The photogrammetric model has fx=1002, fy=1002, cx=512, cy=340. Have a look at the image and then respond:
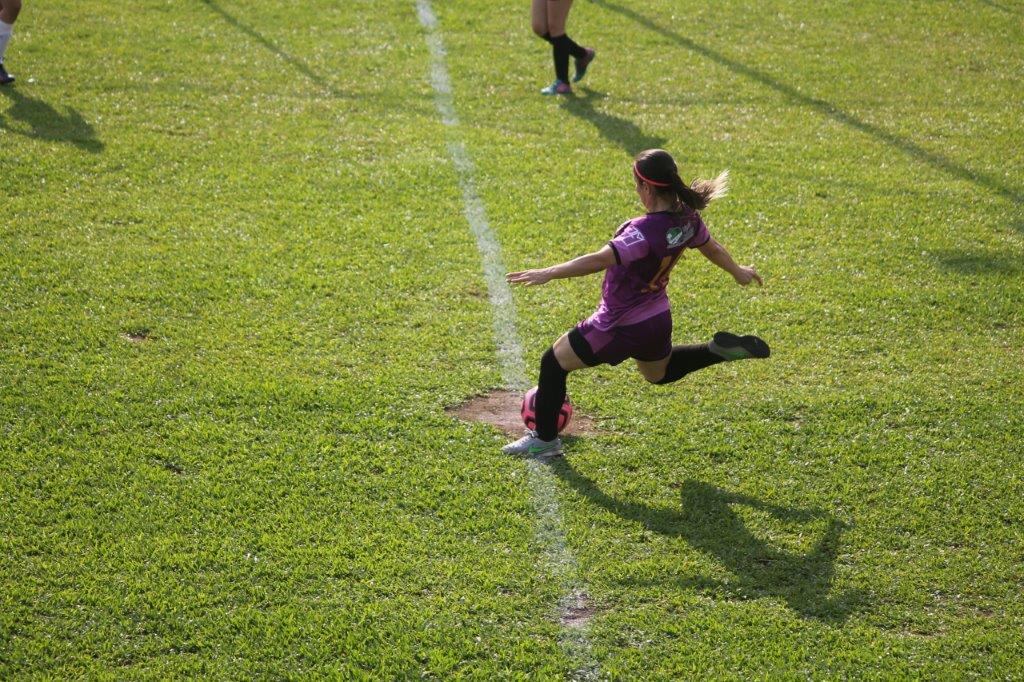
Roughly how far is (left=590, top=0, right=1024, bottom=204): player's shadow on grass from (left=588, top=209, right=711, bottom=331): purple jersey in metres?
4.68

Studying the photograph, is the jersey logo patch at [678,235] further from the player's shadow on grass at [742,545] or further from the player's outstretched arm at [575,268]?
the player's shadow on grass at [742,545]

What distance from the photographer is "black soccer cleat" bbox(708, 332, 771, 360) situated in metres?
5.22

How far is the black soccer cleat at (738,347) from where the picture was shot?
522cm

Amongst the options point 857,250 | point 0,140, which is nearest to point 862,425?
point 857,250

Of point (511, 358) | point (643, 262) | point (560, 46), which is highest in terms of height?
point (643, 262)

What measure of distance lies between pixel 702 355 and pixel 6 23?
7865 mm

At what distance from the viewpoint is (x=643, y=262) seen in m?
4.82

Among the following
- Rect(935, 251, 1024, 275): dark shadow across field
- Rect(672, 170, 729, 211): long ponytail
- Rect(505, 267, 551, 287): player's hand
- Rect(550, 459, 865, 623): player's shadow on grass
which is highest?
Rect(672, 170, 729, 211): long ponytail

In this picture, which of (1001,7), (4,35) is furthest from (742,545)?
(1001,7)

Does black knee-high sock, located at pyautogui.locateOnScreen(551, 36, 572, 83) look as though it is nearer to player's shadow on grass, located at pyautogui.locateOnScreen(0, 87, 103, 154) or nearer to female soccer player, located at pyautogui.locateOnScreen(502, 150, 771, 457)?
player's shadow on grass, located at pyautogui.locateOnScreen(0, 87, 103, 154)

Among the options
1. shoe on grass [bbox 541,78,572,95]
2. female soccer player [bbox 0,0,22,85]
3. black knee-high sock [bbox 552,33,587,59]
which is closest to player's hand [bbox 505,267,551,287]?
shoe on grass [bbox 541,78,572,95]

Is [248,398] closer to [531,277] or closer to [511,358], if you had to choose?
[511,358]

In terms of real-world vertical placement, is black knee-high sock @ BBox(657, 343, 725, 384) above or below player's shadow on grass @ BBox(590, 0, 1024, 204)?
above

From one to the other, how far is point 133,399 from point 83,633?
1.74 metres
